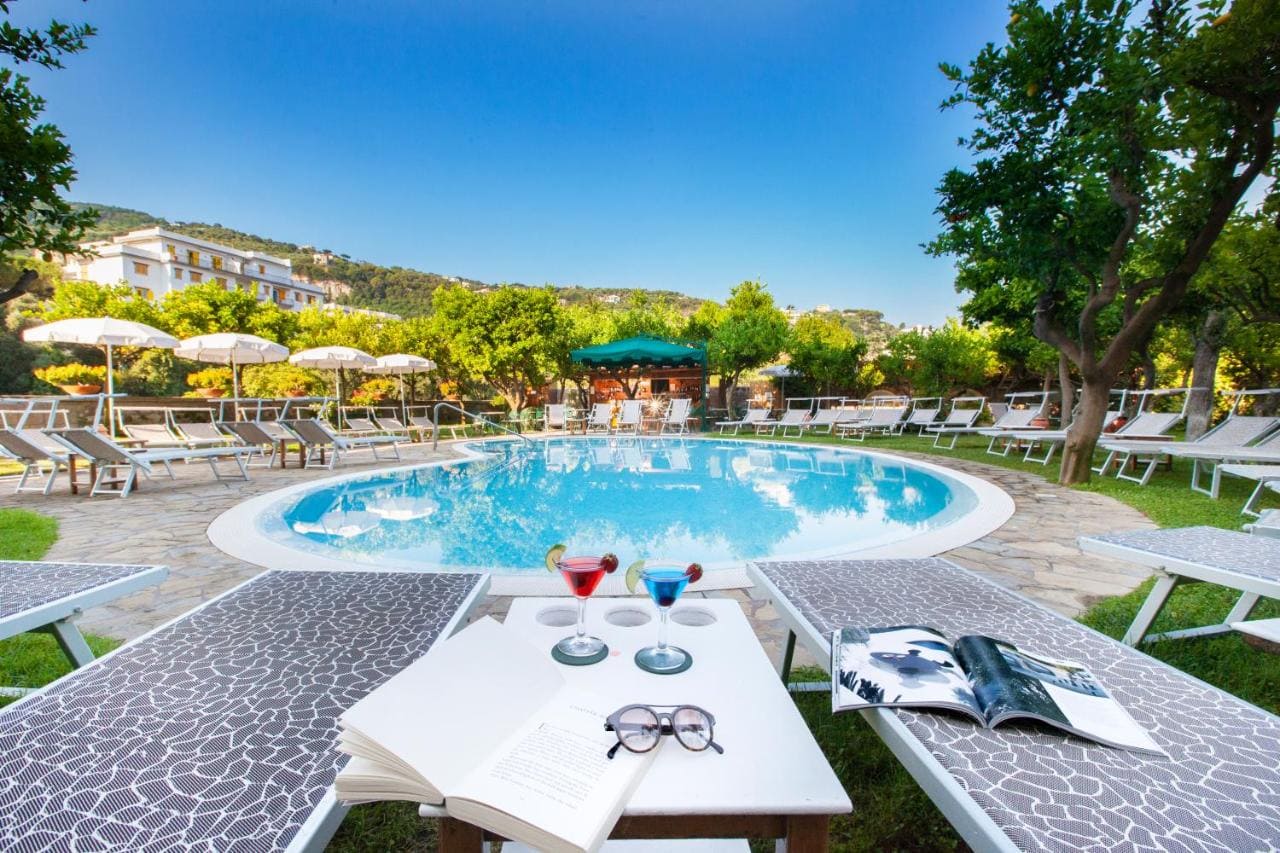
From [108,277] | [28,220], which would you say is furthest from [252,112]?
[108,277]

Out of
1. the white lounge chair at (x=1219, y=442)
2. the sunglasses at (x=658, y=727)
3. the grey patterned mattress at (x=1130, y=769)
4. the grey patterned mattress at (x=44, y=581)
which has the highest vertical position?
the white lounge chair at (x=1219, y=442)

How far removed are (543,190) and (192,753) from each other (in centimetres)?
2552

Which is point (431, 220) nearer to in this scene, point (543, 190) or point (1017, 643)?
point (543, 190)

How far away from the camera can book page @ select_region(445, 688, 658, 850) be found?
73cm

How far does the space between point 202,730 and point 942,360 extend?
1814 cm

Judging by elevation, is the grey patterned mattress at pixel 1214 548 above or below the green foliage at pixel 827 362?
below

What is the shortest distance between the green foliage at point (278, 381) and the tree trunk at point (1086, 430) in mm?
17232

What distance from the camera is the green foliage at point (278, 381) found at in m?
15.3

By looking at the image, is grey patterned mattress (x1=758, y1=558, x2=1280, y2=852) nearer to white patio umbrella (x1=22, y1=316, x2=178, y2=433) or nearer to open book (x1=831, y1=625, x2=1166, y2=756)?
open book (x1=831, y1=625, x2=1166, y2=756)

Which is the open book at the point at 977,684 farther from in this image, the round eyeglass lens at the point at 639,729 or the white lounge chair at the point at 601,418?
the white lounge chair at the point at 601,418

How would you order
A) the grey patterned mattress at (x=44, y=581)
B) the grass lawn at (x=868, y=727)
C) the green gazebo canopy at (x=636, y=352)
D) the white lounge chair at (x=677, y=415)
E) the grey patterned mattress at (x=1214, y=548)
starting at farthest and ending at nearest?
1. the white lounge chair at (x=677, y=415)
2. the green gazebo canopy at (x=636, y=352)
3. the grey patterned mattress at (x=1214, y=548)
4. the grey patterned mattress at (x=44, y=581)
5. the grass lawn at (x=868, y=727)

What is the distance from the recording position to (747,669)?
1198 mm

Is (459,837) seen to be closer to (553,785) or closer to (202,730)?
(553,785)

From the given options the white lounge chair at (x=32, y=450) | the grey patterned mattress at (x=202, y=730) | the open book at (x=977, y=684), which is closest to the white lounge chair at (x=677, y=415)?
the white lounge chair at (x=32, y=450)
